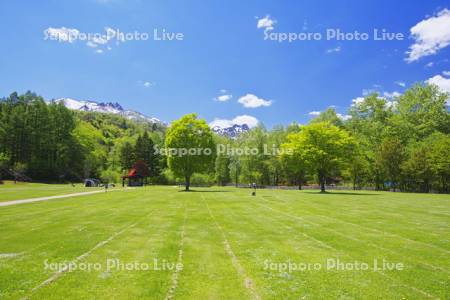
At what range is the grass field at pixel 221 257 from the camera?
24.0ft

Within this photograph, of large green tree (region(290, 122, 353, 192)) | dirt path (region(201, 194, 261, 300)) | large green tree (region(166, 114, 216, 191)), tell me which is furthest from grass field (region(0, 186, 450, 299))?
large green tree (region(290, 122, 353, 192))

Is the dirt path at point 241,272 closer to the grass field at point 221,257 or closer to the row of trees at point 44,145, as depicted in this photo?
the grass field at point 221,257

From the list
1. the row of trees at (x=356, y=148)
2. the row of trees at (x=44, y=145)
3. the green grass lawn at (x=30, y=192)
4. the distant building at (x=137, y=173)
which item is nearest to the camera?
the green grass lawn at (x=30, y=192)

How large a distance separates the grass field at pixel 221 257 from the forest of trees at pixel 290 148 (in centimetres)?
3277

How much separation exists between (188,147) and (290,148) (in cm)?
1907

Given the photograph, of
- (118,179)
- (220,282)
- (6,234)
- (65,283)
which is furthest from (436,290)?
(118,179)

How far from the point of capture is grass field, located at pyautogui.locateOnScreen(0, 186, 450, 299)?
7316 millimetres

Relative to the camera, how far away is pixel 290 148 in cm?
5353

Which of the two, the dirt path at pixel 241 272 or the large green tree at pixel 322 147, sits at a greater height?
the large green tree at pixel 322 147

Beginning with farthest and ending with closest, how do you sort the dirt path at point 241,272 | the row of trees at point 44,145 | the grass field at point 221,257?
the row of trees at point 44,145 < the grass field at point 221,257 < the dirt path at point 241,272

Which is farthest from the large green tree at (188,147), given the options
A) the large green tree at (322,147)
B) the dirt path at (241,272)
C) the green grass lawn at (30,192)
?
the dirt path at (241,272)

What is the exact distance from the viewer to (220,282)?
7805mm

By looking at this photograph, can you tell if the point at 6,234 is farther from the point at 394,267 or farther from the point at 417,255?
the point at 417,255

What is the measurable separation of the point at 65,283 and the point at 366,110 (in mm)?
78076
